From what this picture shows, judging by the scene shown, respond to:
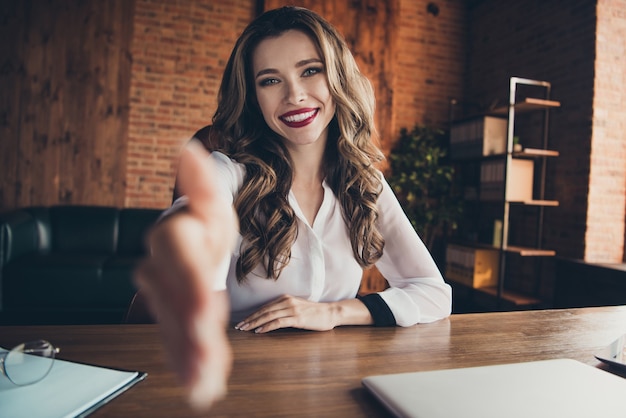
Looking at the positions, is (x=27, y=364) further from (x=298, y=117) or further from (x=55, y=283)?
(x=55, y=283)

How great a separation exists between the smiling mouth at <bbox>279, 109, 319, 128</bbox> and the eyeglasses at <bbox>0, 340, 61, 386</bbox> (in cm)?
76

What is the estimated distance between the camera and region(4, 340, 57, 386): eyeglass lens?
0.54m

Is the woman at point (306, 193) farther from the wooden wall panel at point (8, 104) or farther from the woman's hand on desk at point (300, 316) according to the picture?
the wooden wall panel at point (8, 104)

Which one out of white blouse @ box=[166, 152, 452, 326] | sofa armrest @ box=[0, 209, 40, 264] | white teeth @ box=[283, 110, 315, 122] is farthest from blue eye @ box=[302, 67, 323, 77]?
sofa armrest @ box=[0, 209, 40, 264]

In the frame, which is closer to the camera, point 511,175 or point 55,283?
point 55,283

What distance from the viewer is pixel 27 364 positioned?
0.55 m

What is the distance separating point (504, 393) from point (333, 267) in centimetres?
69

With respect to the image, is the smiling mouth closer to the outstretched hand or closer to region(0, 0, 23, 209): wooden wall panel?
the outstretched hand

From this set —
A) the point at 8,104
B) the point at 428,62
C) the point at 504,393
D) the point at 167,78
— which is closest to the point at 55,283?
the point at 8,104

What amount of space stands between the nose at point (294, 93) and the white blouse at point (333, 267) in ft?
0.82

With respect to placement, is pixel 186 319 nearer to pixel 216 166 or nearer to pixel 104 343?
pixel 104 343

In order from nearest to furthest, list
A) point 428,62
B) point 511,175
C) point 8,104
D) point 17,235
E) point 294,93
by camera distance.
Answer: point 294,93 < point 17,235 < point 511,175 < point 8,104 < point 428,62

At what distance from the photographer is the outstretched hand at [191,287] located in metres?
0.17

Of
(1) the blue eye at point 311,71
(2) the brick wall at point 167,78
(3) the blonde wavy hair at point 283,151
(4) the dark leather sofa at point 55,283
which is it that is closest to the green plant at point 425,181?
(2) the brick wall at point 167,78
